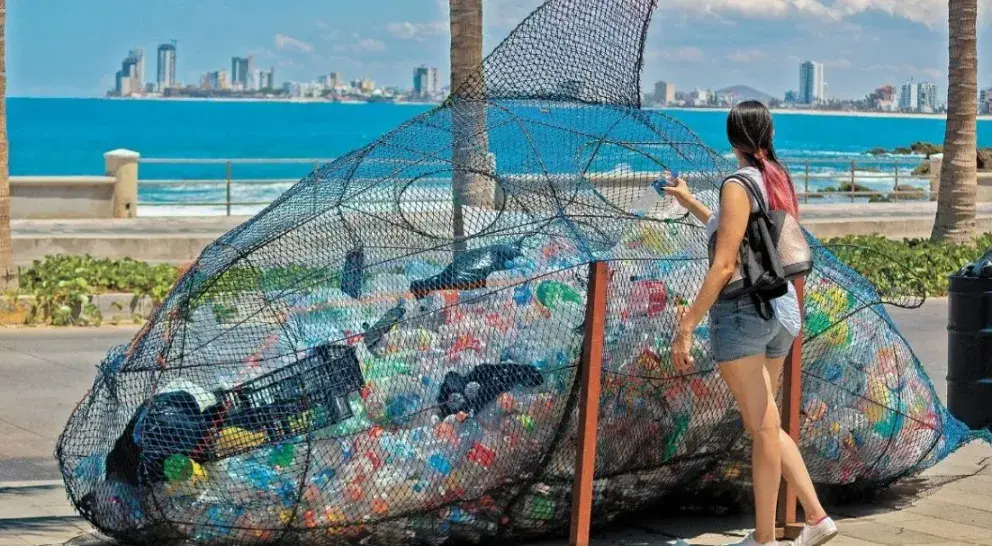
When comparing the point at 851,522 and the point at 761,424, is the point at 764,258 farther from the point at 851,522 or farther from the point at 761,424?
the point at 851,522

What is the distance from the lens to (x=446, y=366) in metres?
5.61

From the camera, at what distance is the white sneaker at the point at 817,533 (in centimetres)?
572

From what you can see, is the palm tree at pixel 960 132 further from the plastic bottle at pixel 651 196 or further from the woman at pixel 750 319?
the woman at pixel 750 319

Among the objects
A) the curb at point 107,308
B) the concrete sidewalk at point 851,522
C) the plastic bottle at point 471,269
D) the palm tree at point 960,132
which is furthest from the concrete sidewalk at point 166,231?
the plastic bottle at point 471,269

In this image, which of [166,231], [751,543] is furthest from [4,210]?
[751,543]

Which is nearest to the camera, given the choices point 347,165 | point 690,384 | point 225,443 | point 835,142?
point 225,443

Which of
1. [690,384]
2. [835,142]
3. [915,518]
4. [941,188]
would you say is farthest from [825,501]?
[835,142]

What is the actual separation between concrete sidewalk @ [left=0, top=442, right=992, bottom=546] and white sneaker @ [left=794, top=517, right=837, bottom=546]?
1.00ft

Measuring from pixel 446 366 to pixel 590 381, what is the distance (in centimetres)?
53

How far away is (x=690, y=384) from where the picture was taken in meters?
5.90

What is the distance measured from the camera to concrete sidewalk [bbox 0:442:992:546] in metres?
6.15

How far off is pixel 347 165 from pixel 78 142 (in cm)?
11096

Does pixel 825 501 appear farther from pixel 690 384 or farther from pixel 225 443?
pixel 225 443

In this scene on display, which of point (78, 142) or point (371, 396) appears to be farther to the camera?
point (78, 142)
